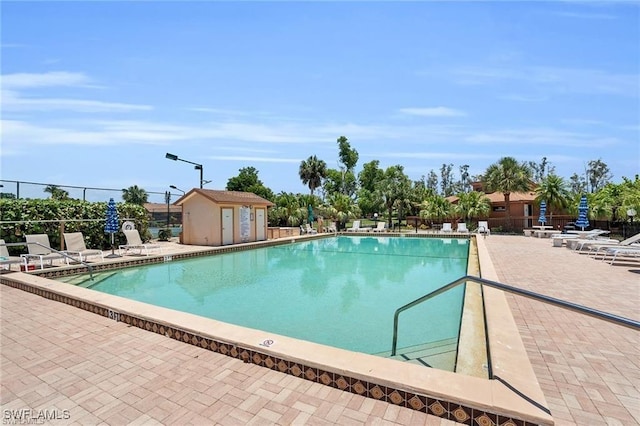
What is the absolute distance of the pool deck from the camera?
107 inches

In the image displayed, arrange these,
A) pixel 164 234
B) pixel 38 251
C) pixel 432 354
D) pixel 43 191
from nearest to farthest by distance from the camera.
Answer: pixel 432 354
pixel 38 251
pixel 43 191
pixel 164 234

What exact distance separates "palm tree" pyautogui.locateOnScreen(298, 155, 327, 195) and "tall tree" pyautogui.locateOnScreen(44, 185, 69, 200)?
26379mm

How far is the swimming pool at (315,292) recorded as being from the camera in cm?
575

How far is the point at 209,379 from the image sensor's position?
10.8 feet

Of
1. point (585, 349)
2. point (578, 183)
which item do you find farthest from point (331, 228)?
point (578, 183)

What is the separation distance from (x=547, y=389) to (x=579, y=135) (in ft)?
90.3

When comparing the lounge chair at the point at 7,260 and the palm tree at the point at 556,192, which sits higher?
the palm tree at the point at 556,192

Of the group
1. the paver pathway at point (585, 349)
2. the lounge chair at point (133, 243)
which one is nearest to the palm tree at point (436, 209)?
the paver pathway at point (585, 349)

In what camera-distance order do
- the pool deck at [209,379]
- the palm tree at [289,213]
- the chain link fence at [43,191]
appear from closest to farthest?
the pool deck at [209,379]
the chain link fence at [43,191]
the palm tree at [289,213]

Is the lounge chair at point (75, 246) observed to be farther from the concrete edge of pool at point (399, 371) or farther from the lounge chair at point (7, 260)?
the concrete edge of pool at point (399, 371)

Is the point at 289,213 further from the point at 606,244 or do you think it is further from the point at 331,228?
the point at 606,244

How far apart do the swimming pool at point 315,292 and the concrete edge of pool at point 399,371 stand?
1.57 meters

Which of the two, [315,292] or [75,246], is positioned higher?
[75,246]

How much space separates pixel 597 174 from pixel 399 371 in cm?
8176
